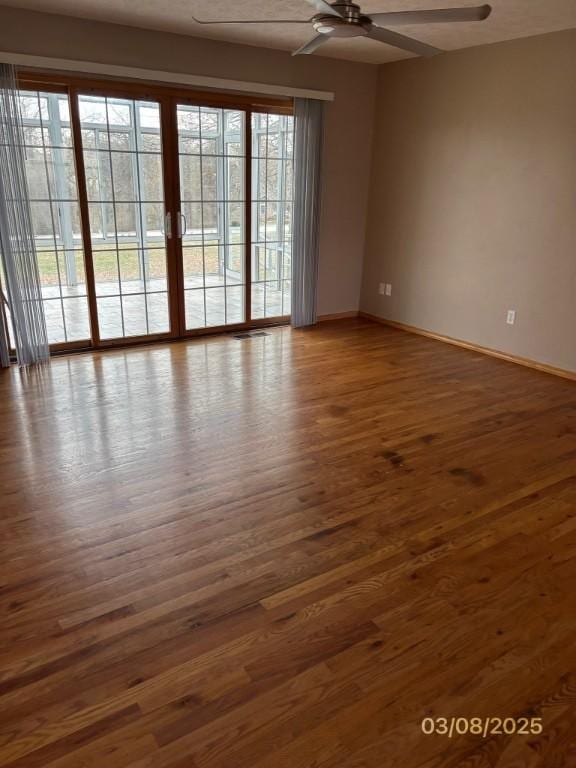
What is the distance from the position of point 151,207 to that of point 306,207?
1.56 metres

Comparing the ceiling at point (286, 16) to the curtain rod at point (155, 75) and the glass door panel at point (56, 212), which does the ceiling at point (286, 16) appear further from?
the glass door panel at point (56, 212)

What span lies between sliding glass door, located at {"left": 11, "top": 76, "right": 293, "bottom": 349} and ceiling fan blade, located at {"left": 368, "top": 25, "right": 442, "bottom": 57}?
95.9 inches

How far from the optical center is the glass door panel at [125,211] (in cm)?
463

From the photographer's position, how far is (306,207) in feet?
18.5

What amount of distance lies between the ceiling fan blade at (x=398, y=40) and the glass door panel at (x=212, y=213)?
2.44 meters

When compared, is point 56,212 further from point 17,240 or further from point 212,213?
point 212,213

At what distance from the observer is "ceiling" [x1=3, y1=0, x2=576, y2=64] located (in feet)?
11.9

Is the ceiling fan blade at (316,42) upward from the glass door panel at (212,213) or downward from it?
upward

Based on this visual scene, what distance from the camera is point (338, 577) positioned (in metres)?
2.24

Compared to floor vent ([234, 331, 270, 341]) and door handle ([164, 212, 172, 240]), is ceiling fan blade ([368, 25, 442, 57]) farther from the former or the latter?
floor vent ([234, 331, 270, 341])

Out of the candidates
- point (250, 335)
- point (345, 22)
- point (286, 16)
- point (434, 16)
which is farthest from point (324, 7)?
point (250, 335)

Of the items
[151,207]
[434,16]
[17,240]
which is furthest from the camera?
[151,207]
